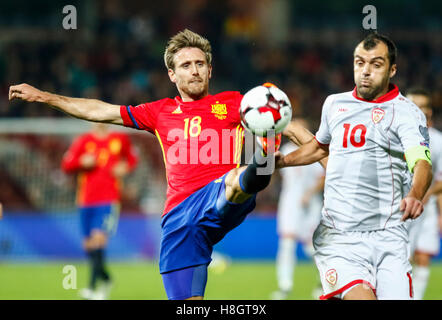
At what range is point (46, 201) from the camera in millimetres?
13945

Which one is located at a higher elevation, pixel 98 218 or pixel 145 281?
pixel 98 218

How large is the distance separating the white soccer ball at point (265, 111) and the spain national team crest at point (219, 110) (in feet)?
2.40

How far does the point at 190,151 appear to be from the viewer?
500 cm

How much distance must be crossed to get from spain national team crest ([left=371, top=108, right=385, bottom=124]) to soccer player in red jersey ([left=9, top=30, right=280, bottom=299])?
977 millimetres

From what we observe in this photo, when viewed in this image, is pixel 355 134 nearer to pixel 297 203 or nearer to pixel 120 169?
pixel 120 169

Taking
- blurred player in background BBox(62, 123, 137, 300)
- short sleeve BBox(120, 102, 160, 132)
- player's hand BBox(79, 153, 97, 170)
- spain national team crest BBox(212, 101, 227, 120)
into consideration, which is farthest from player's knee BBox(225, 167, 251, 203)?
player's hand BBox(79, 153, 97, 170)

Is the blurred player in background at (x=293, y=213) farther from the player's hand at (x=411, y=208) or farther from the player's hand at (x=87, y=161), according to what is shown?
the player's hand at (x=411, y=208)

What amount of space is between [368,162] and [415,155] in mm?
481

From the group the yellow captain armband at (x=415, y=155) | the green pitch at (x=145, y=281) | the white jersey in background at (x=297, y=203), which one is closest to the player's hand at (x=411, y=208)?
the yellow captain armband at (x=415, y=155)

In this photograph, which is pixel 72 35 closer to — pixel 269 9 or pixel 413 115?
pixel 269 9

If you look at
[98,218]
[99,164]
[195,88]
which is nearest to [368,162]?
[195,88]

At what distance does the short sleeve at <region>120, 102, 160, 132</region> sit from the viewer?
5168 millimetres

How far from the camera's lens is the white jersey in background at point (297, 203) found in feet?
34.7
